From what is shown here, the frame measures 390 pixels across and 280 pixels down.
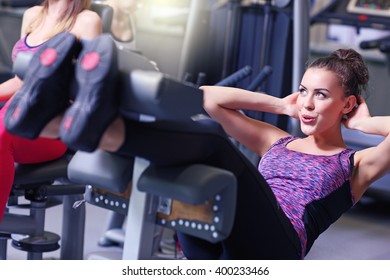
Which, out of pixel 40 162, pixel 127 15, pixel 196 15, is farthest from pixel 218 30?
pixel 40 162

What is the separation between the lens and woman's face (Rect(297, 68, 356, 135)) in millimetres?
1744

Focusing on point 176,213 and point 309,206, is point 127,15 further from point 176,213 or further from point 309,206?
point 176,213

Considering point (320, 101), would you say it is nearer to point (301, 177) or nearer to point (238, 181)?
point (301, 177)

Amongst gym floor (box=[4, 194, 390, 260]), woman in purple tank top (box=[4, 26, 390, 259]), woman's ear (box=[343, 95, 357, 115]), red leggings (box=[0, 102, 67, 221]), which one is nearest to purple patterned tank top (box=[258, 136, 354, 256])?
woman in purple tank top (box=[4, 26, 390, 259])

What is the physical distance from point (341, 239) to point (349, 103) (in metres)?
1.69

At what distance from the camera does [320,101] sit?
175 cm

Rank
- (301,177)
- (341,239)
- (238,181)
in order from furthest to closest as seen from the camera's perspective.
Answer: (341,239)
(301,177)
(238,181)

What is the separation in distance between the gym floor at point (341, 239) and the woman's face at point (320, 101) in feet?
4.14

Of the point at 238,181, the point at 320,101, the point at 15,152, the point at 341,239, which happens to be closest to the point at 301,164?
the point at 320,101

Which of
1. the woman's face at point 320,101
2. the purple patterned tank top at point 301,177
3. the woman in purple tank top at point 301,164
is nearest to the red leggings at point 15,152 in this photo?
the woman in purple tank top at point 301,164

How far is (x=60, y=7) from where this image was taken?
7.10 feet

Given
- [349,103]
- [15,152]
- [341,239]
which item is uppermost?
[349,103]

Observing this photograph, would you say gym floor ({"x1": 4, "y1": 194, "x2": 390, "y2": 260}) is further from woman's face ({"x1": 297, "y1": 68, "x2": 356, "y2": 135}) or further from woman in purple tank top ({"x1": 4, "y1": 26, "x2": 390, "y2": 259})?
woman's face ({"x1": 297, "y1": 68, "x2": 356, "y2": 135})
